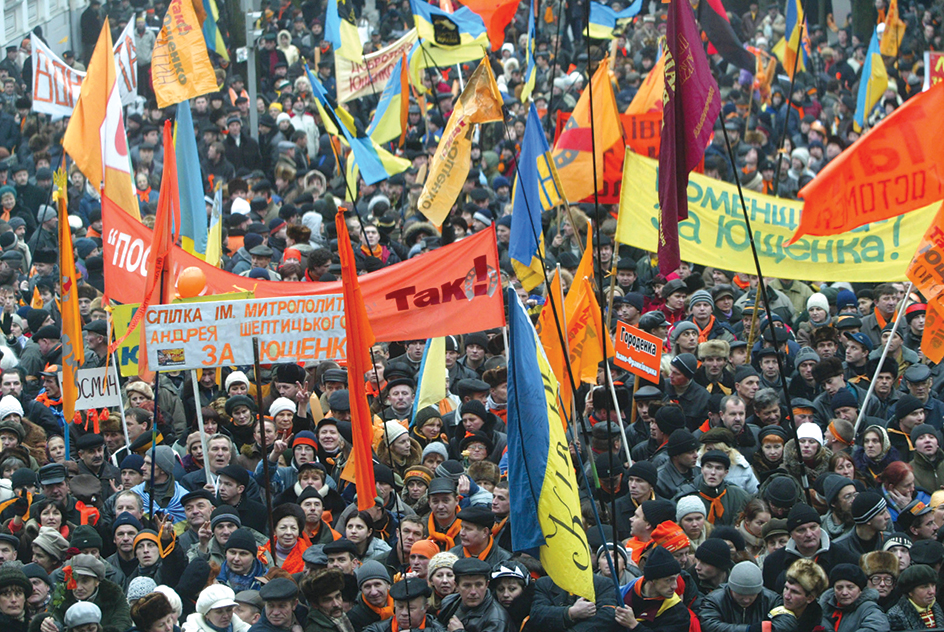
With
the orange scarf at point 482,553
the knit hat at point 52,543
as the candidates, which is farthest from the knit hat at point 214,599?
the knit hat at point 52,543

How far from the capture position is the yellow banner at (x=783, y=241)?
955 cm

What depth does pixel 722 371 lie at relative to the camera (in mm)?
10094

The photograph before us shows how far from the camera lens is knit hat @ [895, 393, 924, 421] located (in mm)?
8953

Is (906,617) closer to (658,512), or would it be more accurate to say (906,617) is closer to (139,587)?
(658,512)

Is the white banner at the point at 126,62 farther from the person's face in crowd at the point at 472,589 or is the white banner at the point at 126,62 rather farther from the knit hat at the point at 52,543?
the person's face in crowd at the point at 472,589

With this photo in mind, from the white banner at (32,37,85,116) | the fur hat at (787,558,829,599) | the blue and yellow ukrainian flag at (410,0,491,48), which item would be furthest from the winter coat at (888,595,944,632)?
the white banner at (32,37,85,116)

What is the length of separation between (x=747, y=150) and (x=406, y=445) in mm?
9368

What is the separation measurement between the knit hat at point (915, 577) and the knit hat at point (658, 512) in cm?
128

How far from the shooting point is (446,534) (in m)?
7.81

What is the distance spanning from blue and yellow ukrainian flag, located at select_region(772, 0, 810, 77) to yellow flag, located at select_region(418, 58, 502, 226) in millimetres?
4755

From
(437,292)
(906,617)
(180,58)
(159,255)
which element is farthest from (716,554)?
(180,58)

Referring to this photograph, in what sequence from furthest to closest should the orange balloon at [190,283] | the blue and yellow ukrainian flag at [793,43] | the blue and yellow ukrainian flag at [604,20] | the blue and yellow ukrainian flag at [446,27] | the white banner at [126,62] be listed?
the blue and yellow ukrainian flag at [604,20] < the blue and yellow ukrainian flag at [793,43] < the blue and yellow ukrainian flag at [446,27] < the white banner at [126,62] < the orange balloon at [190,283]

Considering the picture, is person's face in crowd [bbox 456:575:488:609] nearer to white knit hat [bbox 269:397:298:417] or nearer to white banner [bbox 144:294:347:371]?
white banner [bbox 144:294:347:371]

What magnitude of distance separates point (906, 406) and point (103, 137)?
6.82m
